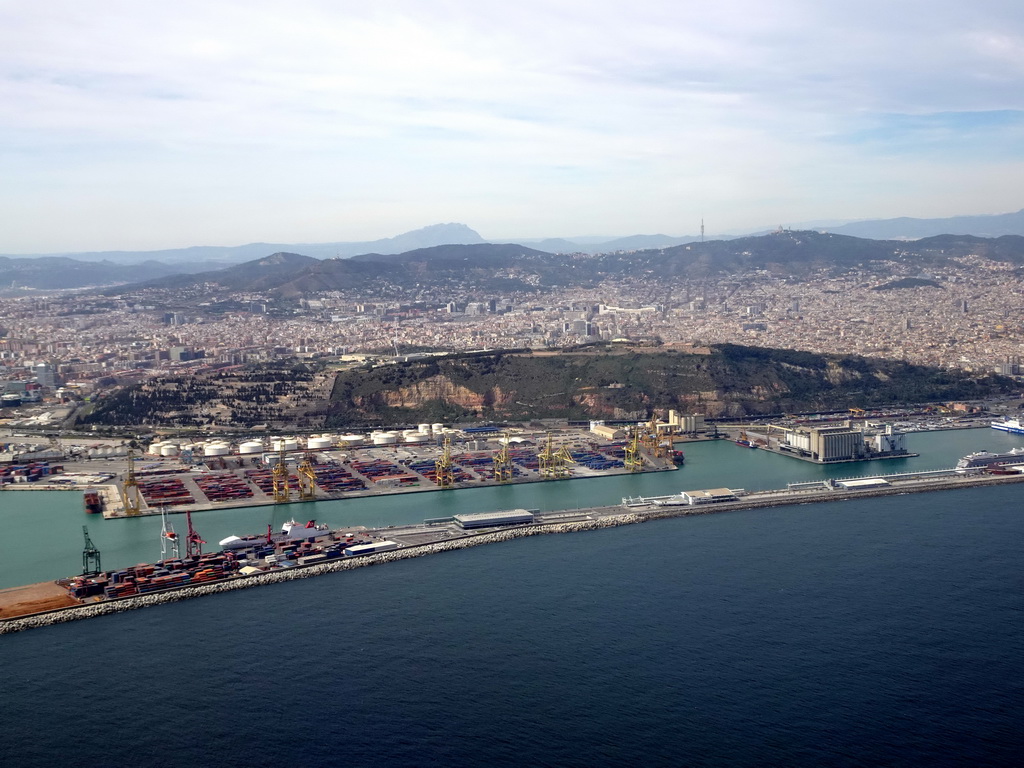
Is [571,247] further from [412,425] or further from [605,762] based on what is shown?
[605,762]

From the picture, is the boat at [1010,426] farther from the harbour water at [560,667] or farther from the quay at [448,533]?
the harbour water at [560,667]

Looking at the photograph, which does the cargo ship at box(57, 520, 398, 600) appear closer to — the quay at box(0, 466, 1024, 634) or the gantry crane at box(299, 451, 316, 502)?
the quay at box(0, 466, 1024, 634)

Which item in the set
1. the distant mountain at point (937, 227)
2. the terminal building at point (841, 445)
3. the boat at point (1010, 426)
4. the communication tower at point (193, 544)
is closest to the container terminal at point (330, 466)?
the communication tower at point (193, 544)

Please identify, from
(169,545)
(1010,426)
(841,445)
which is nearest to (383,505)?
(169,545)

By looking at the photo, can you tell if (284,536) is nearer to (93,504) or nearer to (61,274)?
(93,504)

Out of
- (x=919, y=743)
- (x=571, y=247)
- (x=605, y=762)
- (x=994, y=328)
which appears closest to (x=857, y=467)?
(x=919, y=743)
